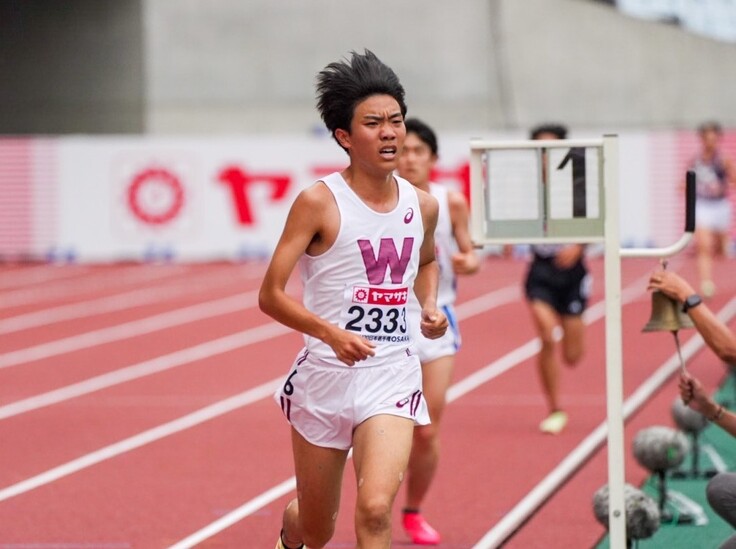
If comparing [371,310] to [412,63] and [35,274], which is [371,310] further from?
[412,63]

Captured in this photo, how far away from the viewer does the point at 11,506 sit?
9000 millimetres

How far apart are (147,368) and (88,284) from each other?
8202mm

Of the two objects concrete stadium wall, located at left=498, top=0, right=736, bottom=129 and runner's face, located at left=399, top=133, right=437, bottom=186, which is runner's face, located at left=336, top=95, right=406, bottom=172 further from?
concrete stadium wall, located at left=498, top=0, right=736, bottom=129

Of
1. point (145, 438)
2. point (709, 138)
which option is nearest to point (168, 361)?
point (145, 438)

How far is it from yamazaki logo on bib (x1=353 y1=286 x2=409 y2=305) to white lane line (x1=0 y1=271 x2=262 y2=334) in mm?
13089

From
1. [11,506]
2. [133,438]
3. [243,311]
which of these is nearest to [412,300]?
[11,506]

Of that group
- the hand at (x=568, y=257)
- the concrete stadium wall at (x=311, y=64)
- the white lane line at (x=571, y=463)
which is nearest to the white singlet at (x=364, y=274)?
the white lane line at (x=571, y=463)

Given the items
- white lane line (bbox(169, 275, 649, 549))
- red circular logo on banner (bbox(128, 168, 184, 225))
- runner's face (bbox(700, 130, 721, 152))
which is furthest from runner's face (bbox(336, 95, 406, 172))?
red circular logo on banner (bbox(128, 168, 184, 225))

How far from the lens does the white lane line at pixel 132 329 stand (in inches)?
647

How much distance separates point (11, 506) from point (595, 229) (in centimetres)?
410

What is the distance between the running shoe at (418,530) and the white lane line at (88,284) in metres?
13.6

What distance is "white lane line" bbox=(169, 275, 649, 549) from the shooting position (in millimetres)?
8344

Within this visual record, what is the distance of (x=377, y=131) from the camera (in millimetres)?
5758

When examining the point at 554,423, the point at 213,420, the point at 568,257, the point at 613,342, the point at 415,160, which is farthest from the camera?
the point at 213,420
